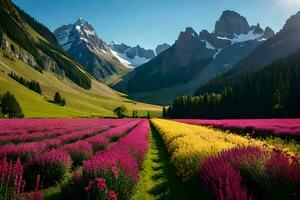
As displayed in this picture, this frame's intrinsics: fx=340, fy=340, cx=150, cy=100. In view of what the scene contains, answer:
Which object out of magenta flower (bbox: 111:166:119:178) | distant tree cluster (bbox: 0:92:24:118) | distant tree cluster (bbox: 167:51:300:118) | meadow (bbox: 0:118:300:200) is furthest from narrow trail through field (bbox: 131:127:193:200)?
distant tree cluster (bbox: 167:51:300:118)

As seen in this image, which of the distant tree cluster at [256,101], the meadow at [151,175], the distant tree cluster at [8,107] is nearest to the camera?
the meadow at [151,175]

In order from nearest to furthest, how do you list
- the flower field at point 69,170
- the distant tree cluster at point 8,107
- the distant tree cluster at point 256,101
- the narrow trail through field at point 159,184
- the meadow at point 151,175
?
the meadow at point 151,175 → the flower field at point 69,170 → the narrow trail through field at point 159,184 → the distant tree cluster at point 8,107 → the distant tree cluster at point 256,101

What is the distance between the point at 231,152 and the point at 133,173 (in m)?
3.42

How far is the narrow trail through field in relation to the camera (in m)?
12.9

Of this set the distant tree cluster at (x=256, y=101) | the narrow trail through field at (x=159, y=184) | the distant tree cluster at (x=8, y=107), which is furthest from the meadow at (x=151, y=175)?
the distant tree cluster at (x=256, y=101)

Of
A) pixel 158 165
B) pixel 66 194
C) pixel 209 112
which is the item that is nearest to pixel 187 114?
pixel 209 112

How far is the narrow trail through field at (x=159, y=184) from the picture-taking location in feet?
42.4

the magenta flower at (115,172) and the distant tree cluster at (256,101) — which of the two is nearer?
the magenta flower at (115,172)

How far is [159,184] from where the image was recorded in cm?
1498

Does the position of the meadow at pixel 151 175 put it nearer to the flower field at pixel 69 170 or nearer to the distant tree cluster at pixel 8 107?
the flower field at pixel 69 170

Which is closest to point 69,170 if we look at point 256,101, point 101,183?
point 101,183

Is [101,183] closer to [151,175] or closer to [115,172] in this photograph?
[115,172]

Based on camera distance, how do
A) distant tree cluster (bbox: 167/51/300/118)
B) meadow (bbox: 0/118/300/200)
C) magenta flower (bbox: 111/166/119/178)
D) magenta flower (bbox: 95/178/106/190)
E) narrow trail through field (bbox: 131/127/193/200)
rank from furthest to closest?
distant tree cluster (bbox: 167/51/300/118), narrow trail through field (bbox: 131/127/193/200), magenta flower (bbox: 111/166/119/178), magenta flower (bbox: 95/178/106/190), meadow (bbox: 0/118/300/200)

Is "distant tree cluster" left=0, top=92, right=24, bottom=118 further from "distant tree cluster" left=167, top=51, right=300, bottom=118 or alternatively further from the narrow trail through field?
the narrow trail through field
